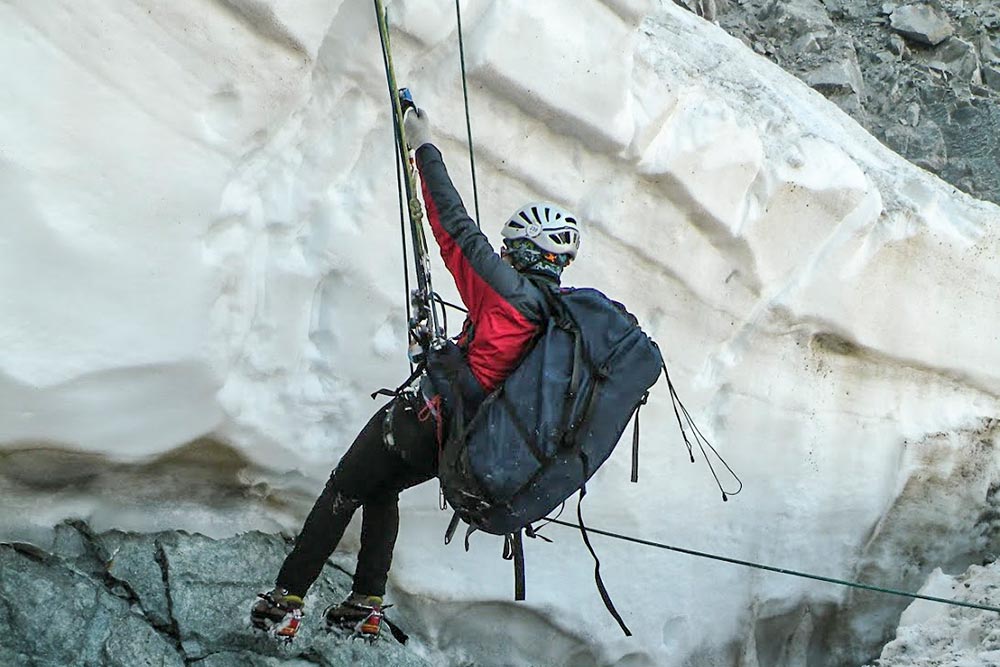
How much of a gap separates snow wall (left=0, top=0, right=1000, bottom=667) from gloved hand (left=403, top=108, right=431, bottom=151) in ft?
2.11

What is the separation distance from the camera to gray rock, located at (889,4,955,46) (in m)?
10.4

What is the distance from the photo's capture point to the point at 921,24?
10383mm

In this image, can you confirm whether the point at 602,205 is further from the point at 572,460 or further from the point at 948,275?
the point at 948,275

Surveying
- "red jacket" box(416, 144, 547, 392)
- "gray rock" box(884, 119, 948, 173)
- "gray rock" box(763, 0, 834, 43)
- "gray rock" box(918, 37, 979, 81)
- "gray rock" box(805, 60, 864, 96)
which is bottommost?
"red jacket" box(416, 144, 547, 392)

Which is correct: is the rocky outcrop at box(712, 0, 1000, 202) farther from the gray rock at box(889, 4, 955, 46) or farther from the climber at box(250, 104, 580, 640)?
the climber at box(250, 104, 580, 640)

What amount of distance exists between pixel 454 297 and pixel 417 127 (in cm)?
124

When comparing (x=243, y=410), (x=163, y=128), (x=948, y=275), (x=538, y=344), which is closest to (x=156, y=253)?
(x=163, y=128)

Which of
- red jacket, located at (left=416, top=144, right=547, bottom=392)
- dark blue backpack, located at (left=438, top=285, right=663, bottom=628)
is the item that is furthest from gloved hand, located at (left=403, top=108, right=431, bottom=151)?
dark blue backpack, located at (left=438, top=285, right=663, bottom=628)

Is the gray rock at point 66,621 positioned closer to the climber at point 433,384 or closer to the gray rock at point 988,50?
the climber at point 433,384

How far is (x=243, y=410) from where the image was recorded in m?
4.52

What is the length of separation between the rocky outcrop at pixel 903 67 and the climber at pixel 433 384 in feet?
21.9

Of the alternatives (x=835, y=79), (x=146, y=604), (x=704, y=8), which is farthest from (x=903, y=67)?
(x=146, y=604)

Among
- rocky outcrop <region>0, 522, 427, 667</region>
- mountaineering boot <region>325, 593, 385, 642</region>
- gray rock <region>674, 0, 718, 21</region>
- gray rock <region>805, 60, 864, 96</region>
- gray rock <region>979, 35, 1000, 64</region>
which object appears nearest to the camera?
rocky outcrop <region>0, 522, 427, 667</region>

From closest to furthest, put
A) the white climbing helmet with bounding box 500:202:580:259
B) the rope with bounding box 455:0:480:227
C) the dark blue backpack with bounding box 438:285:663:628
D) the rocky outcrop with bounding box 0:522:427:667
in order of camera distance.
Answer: the dark blue backpack with bounding box 438:285:663:628 → the white climbing helmet with bounding box 500:202:580:259 → the rocky outcrop with bounding box 0:522:427:667 → the rope with bounding box 455:0:480:227
